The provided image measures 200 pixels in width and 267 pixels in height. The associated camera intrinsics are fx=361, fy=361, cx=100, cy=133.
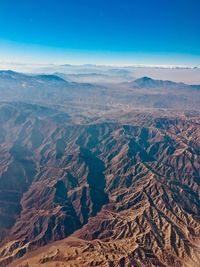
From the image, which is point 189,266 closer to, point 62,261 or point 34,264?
point 62,261

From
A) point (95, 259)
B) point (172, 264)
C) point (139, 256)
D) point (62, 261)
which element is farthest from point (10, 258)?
point (172, 264)

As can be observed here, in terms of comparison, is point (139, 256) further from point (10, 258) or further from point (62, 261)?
point (10, 258)

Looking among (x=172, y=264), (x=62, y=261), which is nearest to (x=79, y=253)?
(x=62, y=261)

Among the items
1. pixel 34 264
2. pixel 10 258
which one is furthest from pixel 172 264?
pixel 10 258

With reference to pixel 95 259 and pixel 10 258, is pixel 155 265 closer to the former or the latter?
pixel 95 259

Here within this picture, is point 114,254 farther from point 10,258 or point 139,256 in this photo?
point 10,258

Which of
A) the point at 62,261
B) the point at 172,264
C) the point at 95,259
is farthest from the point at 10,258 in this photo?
the point at 172,264
